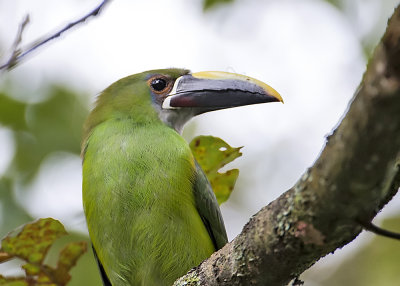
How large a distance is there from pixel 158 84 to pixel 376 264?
2713 millimetres

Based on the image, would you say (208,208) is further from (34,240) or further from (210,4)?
(210,4)

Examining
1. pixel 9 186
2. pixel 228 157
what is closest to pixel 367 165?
pixel 228 157

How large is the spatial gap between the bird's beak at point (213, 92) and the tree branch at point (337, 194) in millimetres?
1607

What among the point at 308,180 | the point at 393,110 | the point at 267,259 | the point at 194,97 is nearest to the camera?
the point at 393,110

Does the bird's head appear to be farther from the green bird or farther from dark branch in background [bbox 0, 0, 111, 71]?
dark branch in background [bbox 0, 0, 111, 71]

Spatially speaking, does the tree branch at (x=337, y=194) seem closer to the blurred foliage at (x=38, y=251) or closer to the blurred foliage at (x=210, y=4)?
the blurred foliage at (x=38, y=251)

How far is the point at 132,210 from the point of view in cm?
358

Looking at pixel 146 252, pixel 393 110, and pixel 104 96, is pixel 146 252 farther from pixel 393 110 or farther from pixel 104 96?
pixel 393 110

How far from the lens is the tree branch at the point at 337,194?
69.4 inches

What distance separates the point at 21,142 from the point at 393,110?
158 inches

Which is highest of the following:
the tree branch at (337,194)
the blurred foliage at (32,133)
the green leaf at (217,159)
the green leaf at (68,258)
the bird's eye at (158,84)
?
the blurred foliage at (32,133)

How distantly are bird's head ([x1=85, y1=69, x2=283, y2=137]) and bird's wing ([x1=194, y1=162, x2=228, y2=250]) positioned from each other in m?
0.57

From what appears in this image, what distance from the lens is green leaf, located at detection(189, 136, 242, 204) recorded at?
374 centimetres

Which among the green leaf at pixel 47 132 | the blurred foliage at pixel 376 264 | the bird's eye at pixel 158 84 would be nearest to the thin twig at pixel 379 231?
the bird's eye at pixel 158 84
